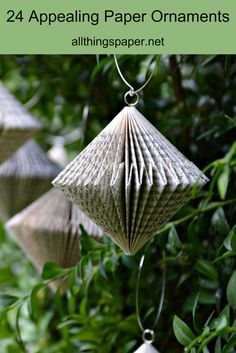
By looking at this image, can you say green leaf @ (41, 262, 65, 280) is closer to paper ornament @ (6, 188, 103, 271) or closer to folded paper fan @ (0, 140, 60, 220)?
paper ornament @ (6, 188, 103, 271)

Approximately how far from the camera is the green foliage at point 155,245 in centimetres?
62

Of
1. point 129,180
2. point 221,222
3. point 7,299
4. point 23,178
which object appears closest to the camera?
point 129,180

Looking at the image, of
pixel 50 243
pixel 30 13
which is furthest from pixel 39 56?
pixel 30 13

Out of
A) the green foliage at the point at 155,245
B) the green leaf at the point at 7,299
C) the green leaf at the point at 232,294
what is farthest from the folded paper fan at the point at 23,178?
the green leaf at the point at 232,294

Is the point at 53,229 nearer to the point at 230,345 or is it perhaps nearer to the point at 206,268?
the point at 206,268

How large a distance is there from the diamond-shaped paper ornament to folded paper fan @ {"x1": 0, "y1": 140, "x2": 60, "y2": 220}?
99 millimetres

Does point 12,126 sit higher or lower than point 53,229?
higher

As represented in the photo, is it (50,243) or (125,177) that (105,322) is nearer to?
(50,243)

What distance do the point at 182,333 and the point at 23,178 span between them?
0.47m

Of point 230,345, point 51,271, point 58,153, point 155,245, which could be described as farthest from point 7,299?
point 58,153

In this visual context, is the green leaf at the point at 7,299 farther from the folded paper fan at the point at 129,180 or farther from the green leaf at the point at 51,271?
the folded paper fan at the point at 129,180

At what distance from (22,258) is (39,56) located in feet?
1.59

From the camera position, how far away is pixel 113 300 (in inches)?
31.0

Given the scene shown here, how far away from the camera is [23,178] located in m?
0.95
